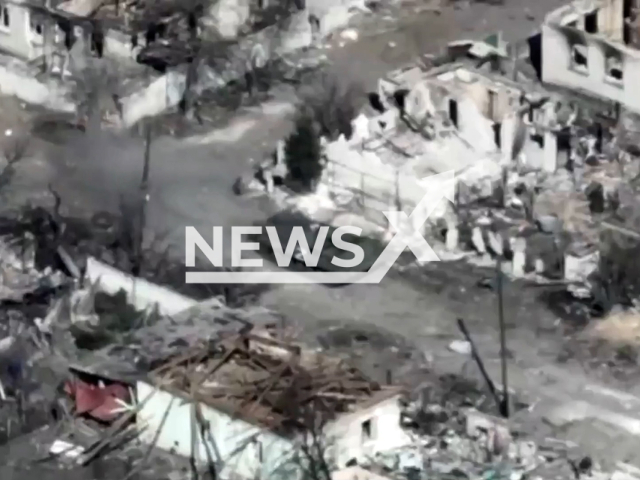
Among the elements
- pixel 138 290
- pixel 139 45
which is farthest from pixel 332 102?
pixel 138 290

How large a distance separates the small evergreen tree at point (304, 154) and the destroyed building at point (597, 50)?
0.47 m

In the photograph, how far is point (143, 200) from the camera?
220 centimetres

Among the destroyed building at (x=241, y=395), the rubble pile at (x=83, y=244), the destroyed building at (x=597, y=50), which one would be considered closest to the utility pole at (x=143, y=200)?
the rubble pile at (x=83, y=244)

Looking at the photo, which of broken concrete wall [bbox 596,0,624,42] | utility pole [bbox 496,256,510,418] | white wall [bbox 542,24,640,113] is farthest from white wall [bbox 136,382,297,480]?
broken concrete wall [bbox 596,0,624,42]

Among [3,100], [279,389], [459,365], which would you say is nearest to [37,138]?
[3,100]

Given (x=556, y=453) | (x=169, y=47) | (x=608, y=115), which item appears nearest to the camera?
(x=556, y=453)

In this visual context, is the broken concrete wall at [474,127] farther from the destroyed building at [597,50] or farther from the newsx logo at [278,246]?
the newsx logo at [278,246]

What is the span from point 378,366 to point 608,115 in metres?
0.65

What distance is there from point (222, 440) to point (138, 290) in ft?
1.18

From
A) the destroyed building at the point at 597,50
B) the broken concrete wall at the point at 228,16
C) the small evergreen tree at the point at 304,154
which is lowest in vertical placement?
the small evergreen tree at the point at 304,154

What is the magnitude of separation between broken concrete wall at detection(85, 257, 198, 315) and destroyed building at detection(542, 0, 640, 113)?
2.76 feet

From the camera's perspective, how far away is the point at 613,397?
1.93 m

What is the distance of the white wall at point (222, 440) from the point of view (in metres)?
1.95

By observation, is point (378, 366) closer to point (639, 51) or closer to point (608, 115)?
point (608, 115)
